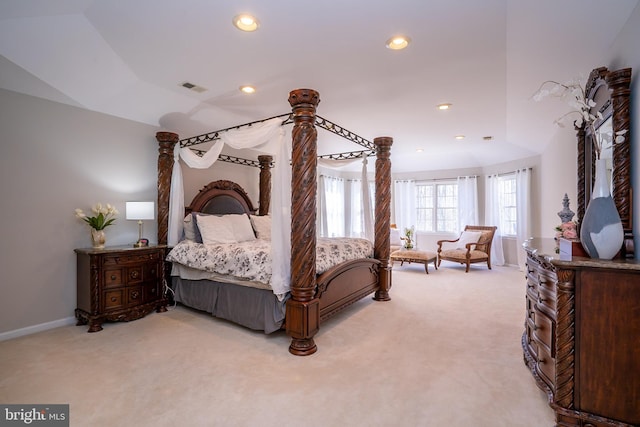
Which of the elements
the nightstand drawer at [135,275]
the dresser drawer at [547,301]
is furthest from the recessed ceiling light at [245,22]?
the nightstand drawer at [135,275]

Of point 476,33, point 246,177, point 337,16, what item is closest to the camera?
point 337,16

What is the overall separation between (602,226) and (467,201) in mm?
6281

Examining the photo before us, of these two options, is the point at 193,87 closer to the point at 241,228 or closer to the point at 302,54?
the point at 302,54

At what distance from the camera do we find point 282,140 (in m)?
2.91

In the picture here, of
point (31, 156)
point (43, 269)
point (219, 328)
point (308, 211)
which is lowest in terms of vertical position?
point (219, 328)

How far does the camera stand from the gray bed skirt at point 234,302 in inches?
115

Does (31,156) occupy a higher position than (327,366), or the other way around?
(31,156)

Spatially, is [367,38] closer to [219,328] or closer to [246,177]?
[219,328]

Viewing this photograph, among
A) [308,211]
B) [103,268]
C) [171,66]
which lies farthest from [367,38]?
[103,268]

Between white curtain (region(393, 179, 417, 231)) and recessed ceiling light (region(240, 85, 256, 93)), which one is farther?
white curtain (region(393, 179, 417, 231))

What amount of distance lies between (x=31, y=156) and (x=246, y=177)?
117 inches

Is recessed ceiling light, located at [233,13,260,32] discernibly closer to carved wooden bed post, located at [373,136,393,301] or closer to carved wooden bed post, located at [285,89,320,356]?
carved wooden bed post, located at [285,89,320,356]

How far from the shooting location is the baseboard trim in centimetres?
292

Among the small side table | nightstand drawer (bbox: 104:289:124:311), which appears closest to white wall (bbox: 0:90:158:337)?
nightstand drawer (bbox: 104:289:124:311)
